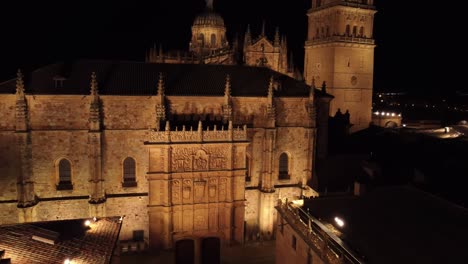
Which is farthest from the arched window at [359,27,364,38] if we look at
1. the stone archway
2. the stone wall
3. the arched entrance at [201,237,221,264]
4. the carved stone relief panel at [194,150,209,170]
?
the stone wall

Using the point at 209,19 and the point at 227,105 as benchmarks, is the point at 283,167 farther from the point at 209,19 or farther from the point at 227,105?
the point at 209,19

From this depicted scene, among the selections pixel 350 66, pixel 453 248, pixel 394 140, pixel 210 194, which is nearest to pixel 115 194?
pixel 210 194

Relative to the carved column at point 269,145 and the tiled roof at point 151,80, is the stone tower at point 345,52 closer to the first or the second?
the tiled roof at point 151,80

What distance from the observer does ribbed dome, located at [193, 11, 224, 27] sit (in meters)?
69.1

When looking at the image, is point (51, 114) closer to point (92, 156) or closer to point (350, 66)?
point (92, 156)

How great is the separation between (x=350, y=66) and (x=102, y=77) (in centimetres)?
3552

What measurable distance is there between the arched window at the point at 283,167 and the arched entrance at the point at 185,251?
9.19 m

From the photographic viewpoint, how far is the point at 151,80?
107 feet

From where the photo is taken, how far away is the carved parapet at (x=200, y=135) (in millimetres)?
28328

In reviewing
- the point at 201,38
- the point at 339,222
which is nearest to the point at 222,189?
the point at 339,222

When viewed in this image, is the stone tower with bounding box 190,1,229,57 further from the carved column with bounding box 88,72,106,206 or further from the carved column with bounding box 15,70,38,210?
the carved column with bounding box 15,70,38,210

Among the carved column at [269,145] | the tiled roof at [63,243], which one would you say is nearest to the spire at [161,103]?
the carved column at [269,145]

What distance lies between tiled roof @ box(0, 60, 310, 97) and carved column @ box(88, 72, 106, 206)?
119cm

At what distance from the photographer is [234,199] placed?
30656mm
